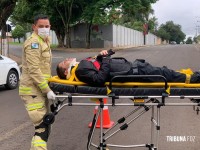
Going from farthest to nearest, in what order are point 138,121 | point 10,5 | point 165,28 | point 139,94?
point 165,28, point 10,5, point 138,121, point 139,94

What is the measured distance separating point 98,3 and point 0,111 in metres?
27.2

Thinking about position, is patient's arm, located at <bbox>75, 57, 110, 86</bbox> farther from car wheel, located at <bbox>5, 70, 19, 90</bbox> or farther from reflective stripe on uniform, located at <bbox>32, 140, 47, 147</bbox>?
car wheel, located at <bbox>5, 70, 19, 90</bbox>

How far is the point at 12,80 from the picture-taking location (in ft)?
37.9

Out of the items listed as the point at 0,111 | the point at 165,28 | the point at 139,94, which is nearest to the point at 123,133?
the point at 139,94

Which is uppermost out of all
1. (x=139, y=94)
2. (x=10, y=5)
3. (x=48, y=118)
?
(x=10, y=5)

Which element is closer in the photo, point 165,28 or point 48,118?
point 48,118

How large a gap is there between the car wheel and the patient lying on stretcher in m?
7.16

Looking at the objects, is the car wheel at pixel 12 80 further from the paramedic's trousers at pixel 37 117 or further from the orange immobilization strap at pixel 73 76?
the orange immobilization strap at pixel 73 76

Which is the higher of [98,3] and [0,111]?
[98,3]

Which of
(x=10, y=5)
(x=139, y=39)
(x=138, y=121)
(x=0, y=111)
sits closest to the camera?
(x=138, y=121)

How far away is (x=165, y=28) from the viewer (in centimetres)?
12700

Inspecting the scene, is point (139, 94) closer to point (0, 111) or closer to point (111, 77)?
point (111, 77)

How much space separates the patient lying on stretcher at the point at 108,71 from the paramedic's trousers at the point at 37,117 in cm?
46

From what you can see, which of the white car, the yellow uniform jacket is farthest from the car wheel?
the yellow uniform jacket
